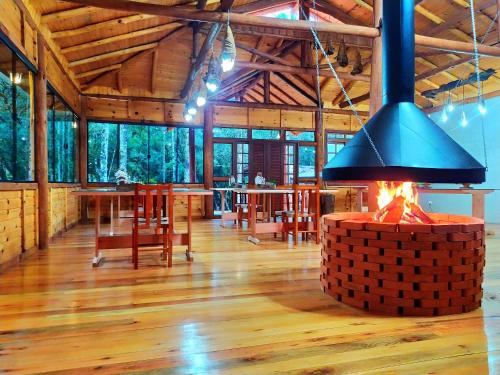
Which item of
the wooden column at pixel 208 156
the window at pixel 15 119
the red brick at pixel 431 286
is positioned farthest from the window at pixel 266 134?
the red brick at pixel 431 286

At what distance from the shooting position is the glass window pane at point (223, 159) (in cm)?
886

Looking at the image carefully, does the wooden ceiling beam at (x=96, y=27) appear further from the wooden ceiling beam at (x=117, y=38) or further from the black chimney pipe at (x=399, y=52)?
the black chimney pipe at (x=399, y=52)

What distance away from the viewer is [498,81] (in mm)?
8039

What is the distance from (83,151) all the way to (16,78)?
385cm

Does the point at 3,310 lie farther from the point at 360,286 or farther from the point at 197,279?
the point at 360,286

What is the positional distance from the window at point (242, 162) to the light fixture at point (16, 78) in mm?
5567

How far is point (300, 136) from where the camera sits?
966cm

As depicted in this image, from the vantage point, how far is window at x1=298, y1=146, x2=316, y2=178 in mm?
9688

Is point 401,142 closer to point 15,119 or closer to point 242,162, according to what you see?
point 15,119

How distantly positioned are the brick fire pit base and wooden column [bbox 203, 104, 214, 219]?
6.25 m

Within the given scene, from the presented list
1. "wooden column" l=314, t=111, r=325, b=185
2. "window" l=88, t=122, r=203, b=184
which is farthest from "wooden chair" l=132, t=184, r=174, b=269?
"wooden column" l=314, t=111, r=325, b=185

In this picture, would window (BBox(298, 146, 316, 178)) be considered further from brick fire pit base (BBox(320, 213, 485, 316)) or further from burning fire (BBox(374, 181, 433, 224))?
brick fire pit base (BBox(320, 213, 485, 316))

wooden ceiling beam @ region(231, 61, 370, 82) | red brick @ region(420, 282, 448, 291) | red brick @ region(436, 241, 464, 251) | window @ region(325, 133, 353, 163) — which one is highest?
wooden ceiling beam @ region(231, 61, 370, 82)

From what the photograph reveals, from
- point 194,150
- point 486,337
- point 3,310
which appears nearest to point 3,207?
point 3,310
